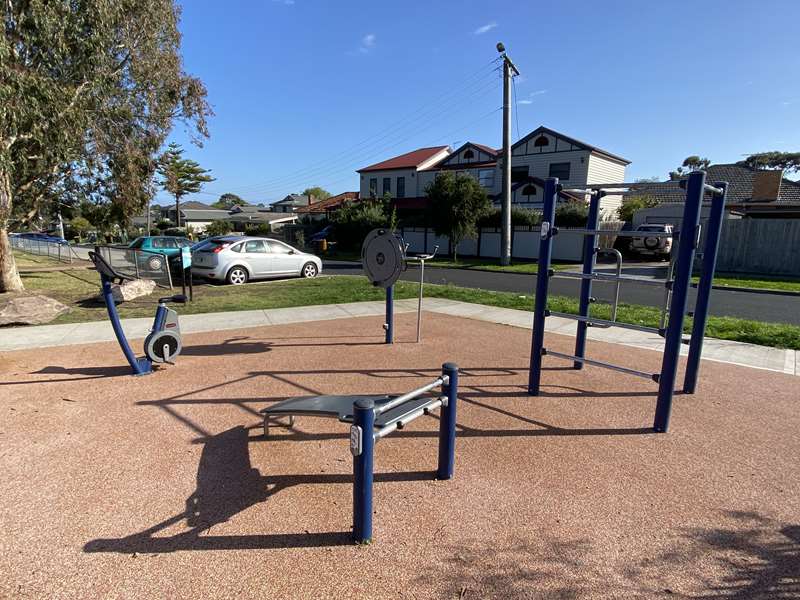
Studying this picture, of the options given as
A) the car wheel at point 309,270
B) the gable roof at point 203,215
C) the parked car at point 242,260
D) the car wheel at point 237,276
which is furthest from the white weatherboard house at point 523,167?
the gable roof at point 203,215

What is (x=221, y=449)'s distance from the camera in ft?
A: 11.6

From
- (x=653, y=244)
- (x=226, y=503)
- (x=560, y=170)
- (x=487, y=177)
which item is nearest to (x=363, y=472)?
(x=226, y=503)

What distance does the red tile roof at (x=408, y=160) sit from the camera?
1500 inches

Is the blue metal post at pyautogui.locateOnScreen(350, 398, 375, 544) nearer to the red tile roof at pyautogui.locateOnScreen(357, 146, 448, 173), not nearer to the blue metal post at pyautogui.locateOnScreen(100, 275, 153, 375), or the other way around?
the blue metal post at pyautogui.locateOnScreen(100, 275, 153, 375)

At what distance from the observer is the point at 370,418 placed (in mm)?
2375

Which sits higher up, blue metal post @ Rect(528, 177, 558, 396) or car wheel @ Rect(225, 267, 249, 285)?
blue metal post @ Rect(528, 177, 558, 396)

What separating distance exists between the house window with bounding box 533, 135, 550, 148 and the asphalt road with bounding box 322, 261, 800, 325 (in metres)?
14.6

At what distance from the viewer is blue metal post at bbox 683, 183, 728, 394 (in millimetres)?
4415

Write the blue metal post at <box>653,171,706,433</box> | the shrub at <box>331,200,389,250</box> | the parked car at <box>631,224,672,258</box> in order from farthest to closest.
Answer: the shrub at <box>331,200,389,250</box> < the parked car at <box>631,224,672,258</box> < the blue metal post at <box>653,171,706,433</box>

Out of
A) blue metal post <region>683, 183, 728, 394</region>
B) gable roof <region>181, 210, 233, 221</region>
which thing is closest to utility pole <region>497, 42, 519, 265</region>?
blue metal post <region>683, 183, 728, 394</region>

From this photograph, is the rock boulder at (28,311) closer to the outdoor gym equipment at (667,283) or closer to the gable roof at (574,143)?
the outdoor gym equipment at (667,283)

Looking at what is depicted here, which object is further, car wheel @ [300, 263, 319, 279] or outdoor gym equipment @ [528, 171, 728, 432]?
car wheel @ [300, 263, 319, 279]

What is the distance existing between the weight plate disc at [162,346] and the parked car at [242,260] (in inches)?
305

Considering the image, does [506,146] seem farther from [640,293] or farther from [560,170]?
[560,170]
